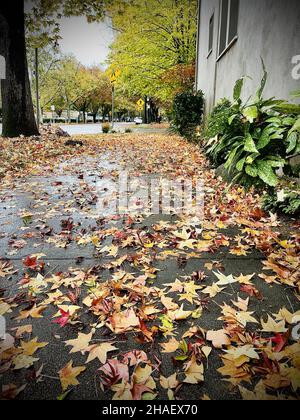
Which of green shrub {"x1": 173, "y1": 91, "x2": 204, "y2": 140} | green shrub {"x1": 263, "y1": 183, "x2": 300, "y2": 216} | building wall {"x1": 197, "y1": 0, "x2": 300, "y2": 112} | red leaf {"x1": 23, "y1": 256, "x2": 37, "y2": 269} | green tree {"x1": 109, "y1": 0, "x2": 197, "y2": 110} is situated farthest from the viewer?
green tree {"x1": 109, "y1": 0, "x2": 197, "y2": 110}

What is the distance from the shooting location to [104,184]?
6.11 metres

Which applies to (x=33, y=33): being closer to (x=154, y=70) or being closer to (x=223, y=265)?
(x=154, y=70)

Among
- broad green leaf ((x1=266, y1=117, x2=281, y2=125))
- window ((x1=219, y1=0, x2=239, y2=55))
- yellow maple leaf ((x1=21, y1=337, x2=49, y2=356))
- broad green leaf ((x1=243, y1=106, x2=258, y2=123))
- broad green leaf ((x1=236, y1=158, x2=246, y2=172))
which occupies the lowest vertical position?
yellow maple leaf ((x1=21, y1=337, x2=49, y2=356))

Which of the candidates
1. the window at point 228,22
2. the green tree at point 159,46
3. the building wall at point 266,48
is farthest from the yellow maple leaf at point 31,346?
the green tree at point 159,46

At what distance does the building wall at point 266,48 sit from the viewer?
4.25 m

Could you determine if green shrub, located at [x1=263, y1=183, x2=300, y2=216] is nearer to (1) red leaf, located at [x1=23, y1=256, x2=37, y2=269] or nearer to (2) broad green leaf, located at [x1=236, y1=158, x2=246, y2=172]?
(2) broad green leaf, located at [x1=236, y1=158, x2=246, y2=172]

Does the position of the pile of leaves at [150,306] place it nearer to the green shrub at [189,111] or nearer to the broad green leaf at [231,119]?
the broad green leaf at [231,119]

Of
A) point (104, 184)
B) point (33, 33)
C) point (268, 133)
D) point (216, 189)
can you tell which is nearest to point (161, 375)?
point (268, 133)

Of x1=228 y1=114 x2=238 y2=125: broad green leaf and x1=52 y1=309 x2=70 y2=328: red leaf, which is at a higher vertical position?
x1=228 y1=114 x2=238 y2=125: broad green leaf

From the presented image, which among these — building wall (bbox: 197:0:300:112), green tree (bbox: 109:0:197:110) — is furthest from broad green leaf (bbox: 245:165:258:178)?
green tree (bbox: 109:0:197:110)

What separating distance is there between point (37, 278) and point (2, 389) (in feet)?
3.81

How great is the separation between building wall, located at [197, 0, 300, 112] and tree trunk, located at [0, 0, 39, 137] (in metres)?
7.27

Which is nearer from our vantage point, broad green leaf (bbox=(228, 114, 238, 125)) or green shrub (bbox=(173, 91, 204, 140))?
broad green leaf (bbox=(228, 114, 238, 125))

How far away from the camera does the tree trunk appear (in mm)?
10461
